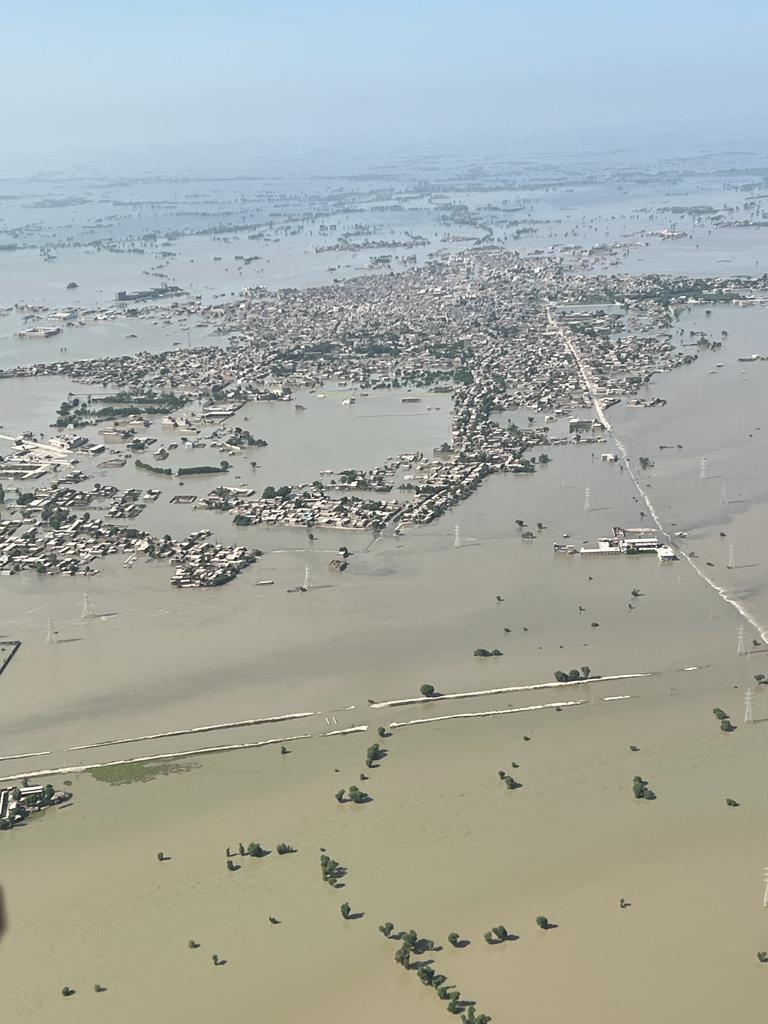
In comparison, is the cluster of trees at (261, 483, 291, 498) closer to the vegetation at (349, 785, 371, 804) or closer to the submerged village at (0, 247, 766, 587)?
the submerged village at (0, 247, 766, 587)

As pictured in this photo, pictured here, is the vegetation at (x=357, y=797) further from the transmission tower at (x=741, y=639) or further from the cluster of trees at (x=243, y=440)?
the cluster of trees at (x=243, y=440)

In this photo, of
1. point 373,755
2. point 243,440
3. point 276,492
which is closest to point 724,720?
point 373,755

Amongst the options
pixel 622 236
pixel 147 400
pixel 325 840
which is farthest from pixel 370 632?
pixel 622 236

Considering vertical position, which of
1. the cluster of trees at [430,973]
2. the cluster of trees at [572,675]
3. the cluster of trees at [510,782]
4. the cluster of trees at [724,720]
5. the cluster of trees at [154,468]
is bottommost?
the cluster of trees at [430,973]

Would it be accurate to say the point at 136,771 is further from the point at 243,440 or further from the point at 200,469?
the point at 243,440

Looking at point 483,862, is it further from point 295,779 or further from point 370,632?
point 370,632

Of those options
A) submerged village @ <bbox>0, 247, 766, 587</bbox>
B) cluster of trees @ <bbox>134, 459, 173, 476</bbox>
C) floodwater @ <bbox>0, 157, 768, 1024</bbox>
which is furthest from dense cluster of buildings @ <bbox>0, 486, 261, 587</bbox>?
cluster of trees @ <bbox>134, 459, 173, 476</bbox>

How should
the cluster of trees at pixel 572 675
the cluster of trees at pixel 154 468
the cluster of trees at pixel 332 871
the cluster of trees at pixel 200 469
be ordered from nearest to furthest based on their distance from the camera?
the cluster of trees at pixel 332 871 < the cluster of trees at pixel 572 675 < the cluster of trees at pixel 200 469 < the cluster of trees at pixel 154 468

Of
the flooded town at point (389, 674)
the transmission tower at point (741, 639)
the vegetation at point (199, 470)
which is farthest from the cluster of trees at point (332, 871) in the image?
the vegetation at point (199, 470)
